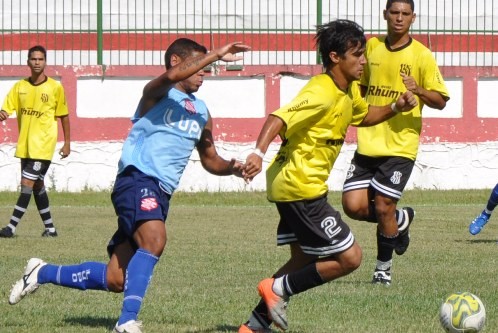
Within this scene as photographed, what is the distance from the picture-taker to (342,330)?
24.0 ft

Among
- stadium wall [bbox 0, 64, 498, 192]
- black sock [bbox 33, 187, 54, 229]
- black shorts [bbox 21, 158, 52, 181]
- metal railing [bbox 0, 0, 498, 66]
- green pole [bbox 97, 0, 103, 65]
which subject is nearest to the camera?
Answer: black sock [bbox 33, 187, 54, 229]

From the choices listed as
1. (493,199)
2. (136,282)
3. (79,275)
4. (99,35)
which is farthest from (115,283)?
(99,35)

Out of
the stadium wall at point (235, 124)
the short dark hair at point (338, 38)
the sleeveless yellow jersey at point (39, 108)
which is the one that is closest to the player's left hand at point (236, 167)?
the short dark hair at point (338, 38)

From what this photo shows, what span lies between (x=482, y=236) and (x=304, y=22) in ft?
31.2

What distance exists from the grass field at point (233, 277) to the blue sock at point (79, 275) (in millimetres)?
252

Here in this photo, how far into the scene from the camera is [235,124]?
802 inches

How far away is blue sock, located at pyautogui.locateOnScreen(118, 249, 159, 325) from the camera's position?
22.5 ft

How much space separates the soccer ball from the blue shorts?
170cm

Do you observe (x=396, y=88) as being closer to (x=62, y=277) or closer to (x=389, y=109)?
(x=389, y=109)

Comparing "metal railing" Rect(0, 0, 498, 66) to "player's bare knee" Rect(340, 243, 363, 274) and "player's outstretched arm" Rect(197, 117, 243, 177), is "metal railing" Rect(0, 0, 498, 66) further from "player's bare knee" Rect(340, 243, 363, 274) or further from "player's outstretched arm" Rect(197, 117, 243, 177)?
"player's bare knee" Rect(340, 243, 363, 274)

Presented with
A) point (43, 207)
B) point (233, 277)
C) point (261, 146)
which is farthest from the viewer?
point (43, 207)

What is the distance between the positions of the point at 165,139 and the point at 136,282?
2.84 ft

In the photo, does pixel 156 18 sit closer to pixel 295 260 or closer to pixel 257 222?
pixel 257 222

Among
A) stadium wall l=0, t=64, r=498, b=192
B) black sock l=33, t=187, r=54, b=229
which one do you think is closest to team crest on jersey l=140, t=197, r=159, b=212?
black sock l=33, t=187, r=54, b=229
